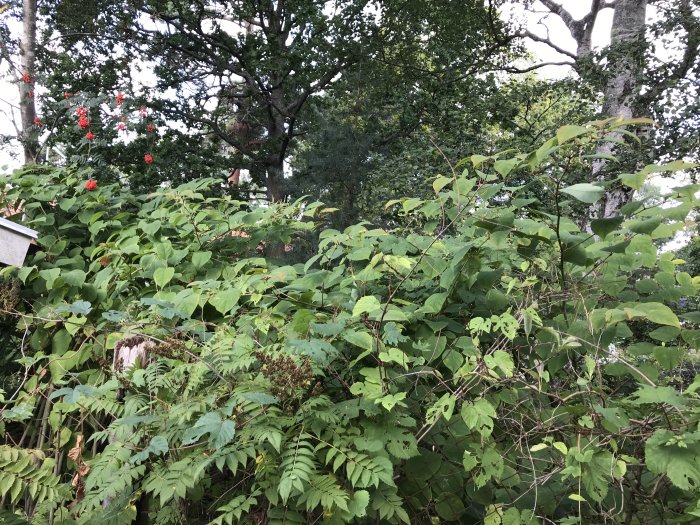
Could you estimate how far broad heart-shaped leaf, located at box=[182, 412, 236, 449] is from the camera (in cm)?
120

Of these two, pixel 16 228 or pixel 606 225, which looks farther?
pixel 16 228

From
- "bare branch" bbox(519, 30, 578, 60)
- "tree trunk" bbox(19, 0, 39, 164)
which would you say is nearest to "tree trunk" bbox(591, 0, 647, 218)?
"bare branch" bbox(519, 30, 578, 60)

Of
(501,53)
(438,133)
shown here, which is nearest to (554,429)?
(438,133)

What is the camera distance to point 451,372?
1.71 meters

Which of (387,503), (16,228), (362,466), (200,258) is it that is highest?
(16,228)

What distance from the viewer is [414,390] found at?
164cm

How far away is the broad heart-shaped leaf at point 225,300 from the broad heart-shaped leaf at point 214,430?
0.63 m

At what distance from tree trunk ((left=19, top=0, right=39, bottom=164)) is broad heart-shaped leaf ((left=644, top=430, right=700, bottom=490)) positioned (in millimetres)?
8322

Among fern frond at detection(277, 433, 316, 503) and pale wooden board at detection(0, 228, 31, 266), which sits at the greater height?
pale wooden board at detection(0, 228, 31, 266)

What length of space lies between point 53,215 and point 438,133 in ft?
24.6

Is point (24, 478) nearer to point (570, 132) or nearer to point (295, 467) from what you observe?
point (295, 467)

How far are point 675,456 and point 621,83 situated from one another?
751 cm

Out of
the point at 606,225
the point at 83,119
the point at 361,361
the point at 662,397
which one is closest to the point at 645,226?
the point at 606,225

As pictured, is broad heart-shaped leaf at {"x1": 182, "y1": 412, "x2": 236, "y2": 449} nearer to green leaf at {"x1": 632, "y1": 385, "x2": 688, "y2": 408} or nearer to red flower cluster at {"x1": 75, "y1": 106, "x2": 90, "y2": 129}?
green leaf at {"x1": 632, "y1": 385, "x2": 688, "y2": 408}
